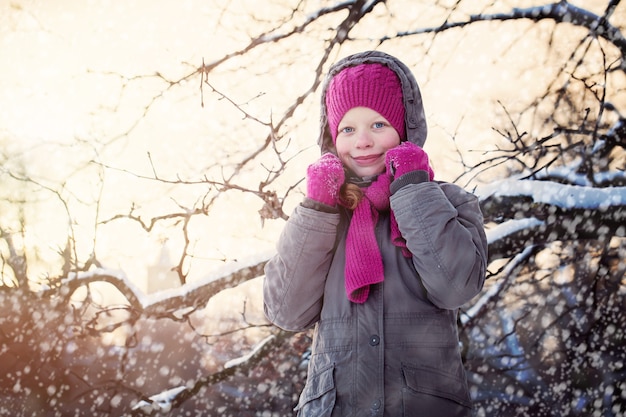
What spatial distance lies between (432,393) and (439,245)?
1.29 feet

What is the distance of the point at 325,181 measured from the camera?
1.27 meters

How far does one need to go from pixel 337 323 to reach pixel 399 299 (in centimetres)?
20

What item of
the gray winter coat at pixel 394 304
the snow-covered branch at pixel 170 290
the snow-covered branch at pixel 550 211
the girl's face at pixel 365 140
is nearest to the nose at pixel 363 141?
the girl's face at pixel 365 140

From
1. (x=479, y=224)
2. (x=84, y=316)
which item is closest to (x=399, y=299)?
(x=479, y=224)

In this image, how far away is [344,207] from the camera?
142 cm

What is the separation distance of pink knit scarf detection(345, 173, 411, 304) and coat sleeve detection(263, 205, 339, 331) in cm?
8

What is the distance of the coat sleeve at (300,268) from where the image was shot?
124cm

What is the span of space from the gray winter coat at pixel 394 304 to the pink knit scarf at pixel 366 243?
0.05m

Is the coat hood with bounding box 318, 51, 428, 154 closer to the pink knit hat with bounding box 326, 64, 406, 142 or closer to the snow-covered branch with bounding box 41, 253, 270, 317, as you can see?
the pink knit hat with bounding box 326, 64, 406, 142

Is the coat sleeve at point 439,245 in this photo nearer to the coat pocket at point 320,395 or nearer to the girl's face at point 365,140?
the girl's face at point 365,140

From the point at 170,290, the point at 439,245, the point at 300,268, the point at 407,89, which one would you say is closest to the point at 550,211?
the point at 407,89

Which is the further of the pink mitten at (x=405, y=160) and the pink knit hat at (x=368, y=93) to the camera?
the pink knit hat at (x=368, y=93)

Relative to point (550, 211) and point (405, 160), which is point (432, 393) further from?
point (550, 211)

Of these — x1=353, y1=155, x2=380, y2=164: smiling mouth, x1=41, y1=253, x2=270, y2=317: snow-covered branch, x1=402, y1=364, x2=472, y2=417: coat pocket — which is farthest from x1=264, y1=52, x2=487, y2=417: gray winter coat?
x1=41, y1=253, x2=270, y2=317: snow-covered branch
